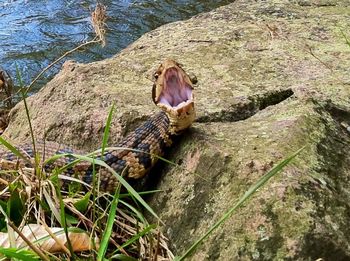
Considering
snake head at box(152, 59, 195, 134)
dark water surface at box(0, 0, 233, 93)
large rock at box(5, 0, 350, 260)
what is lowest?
dark water surface at box(0, 0, 233, 93)

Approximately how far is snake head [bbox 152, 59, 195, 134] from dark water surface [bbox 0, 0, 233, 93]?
322 cm

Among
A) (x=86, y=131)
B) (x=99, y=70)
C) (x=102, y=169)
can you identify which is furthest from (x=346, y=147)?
(x=99, y=70)

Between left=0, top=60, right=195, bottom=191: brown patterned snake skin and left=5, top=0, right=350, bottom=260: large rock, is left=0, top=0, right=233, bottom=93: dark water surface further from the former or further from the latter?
left=0, top=60, right=195, bottom=191: brown patterned snake skin

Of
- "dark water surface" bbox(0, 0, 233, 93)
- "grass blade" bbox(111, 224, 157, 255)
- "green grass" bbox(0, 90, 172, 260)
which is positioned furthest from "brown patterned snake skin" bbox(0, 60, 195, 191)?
"dark water surface" bbox(0, 0, 233, 93)

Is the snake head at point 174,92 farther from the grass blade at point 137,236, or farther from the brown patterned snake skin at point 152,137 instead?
the grass blade at point 137,236

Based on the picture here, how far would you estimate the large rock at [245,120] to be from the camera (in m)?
2.18

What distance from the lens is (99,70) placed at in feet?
11.7

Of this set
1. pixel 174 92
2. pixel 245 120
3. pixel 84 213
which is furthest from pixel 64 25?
pixel 84 213

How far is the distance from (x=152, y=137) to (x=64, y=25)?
14.3 feet

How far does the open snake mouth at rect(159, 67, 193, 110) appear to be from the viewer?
2.57 meters

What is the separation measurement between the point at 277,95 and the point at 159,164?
2.33 feet

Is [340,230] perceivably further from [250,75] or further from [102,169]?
[250,75]

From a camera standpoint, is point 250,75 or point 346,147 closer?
point 346,147

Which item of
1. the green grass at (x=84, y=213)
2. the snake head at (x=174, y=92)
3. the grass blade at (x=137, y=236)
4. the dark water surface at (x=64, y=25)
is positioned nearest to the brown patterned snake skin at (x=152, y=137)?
the snake head at (x=174, y=92)
